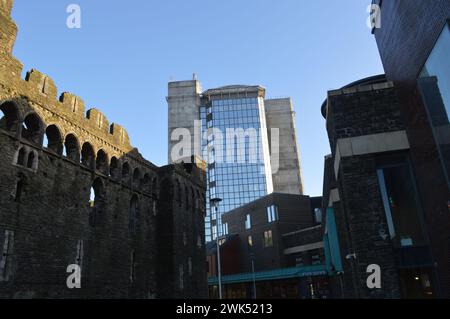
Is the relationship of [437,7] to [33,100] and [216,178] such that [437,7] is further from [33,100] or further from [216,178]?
[216,178]

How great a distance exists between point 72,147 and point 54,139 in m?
1.49

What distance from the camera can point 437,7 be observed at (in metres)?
11.6

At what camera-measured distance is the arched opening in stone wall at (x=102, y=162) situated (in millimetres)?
24688

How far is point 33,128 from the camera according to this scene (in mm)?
19656

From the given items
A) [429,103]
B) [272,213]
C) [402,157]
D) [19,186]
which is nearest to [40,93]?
[19,186]

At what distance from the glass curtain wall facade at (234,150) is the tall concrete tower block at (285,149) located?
4874 millimetres

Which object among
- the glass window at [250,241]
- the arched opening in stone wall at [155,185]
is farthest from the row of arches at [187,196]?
the glass window at [250,241]

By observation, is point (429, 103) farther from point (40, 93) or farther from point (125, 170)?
point (125, 170)

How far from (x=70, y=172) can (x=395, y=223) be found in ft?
57.1

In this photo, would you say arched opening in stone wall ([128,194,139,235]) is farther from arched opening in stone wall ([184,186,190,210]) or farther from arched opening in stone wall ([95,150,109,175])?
arched opening in stone wall ([184,186,190,210])

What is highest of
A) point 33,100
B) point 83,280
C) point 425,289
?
point 33,100

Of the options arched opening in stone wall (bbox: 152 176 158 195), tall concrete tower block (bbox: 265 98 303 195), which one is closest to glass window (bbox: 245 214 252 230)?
tall concrete tower block (bbox: 265 98 303 195)

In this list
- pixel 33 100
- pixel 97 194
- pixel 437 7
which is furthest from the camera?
pixel 97 194
